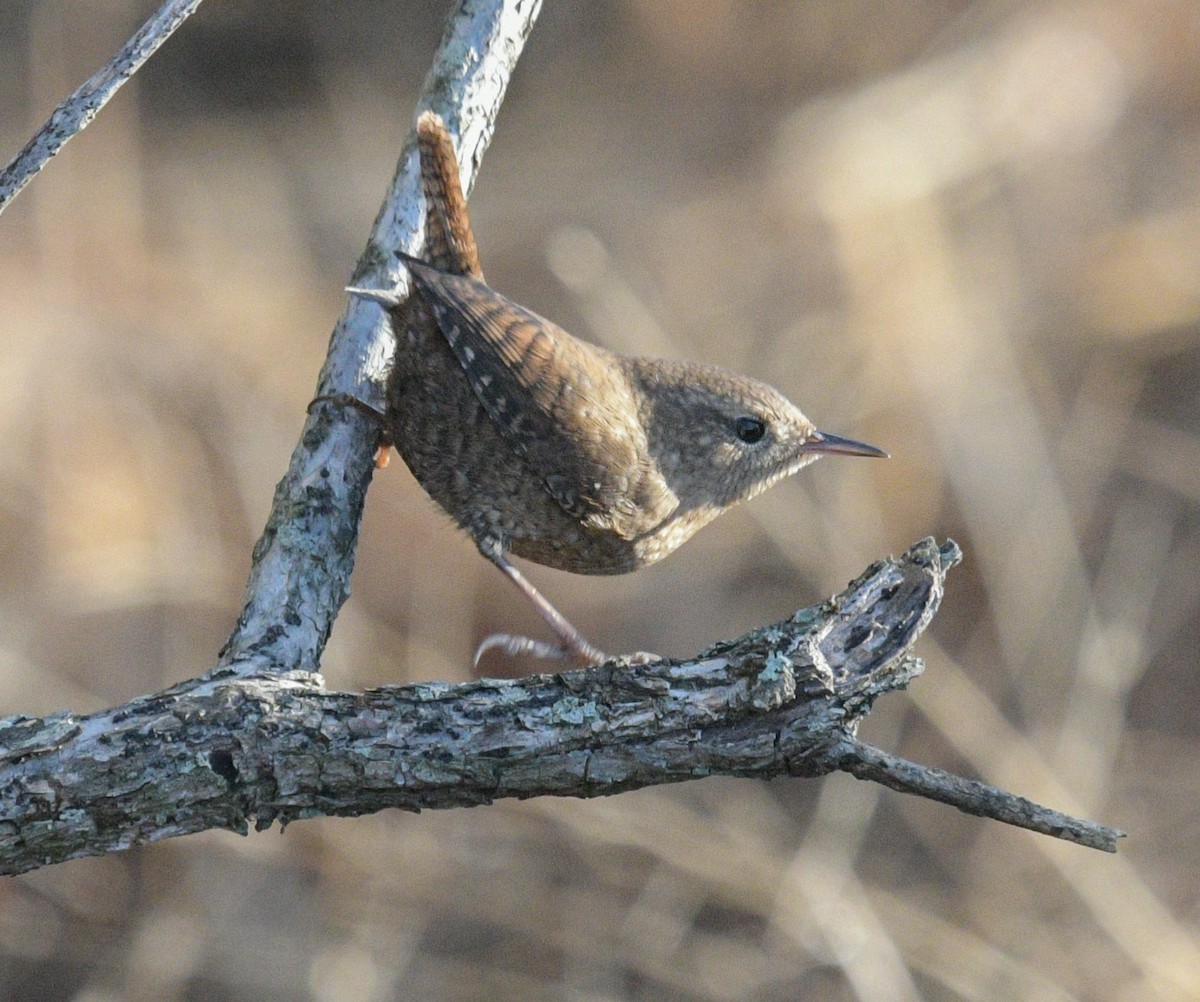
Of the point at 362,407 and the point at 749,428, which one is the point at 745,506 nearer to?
the point at 749,428

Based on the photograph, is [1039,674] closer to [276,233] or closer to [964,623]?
[964,623]

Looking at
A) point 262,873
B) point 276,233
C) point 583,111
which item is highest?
point 583,111

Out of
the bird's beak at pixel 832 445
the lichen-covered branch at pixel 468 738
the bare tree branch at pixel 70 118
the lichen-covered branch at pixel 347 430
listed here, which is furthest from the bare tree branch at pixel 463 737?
the bird's beak at pixel 832 445

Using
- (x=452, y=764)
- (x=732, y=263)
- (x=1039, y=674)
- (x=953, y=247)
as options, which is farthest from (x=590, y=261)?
(x=452, y=764)

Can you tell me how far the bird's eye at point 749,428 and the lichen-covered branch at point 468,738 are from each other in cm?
126

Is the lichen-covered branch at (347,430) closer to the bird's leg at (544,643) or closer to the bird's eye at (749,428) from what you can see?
the bird's leg at (544,643)

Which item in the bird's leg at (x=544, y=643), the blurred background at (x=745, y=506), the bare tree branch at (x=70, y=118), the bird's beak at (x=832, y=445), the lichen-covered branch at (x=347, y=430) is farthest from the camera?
the blurred background at (x=745, y=506)

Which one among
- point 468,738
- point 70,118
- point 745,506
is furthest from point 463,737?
point 745,506

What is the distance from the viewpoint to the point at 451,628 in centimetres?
493

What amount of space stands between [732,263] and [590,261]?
2.10ft

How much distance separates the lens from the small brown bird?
2.85m

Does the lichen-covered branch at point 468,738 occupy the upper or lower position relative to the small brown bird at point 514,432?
lower

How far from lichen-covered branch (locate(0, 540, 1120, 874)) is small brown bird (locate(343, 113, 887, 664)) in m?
0.84

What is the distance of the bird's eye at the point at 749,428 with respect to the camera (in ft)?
10.3
